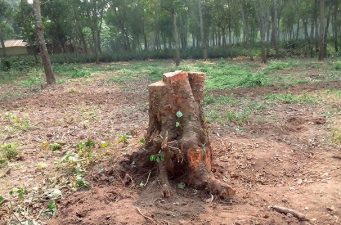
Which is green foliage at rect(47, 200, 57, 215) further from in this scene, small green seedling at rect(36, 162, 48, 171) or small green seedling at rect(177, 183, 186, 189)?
small green seedling at rect(177, 183, 186, 189)

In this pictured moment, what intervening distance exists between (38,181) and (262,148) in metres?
3.54

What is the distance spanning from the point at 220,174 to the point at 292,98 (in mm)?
6137

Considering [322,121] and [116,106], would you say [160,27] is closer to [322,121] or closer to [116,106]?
[116,106]

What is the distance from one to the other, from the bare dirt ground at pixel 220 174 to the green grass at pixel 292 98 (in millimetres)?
428

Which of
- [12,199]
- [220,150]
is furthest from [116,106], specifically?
[12,199]

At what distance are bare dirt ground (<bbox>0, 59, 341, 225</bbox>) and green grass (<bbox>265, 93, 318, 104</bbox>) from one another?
43cm

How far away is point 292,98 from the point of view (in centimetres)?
1052

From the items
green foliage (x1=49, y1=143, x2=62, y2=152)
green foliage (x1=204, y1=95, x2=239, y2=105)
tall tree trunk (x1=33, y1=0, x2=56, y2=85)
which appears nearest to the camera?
green foliage (x1=49, y1=143, x2=62, y2=152)

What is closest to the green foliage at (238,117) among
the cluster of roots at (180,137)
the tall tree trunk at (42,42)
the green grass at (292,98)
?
the green grass at (292,98)

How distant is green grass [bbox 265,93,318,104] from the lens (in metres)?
10.2

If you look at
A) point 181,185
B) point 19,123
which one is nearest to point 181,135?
point 181,185

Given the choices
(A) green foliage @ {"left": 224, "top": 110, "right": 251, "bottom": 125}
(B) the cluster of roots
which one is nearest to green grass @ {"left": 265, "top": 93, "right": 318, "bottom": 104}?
(A) green foliage @ {"left": 224, "top": 110, "right": 251, "bottom": 125}

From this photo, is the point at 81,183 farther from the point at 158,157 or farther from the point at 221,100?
the point at 221,100

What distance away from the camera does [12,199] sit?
4469mm
